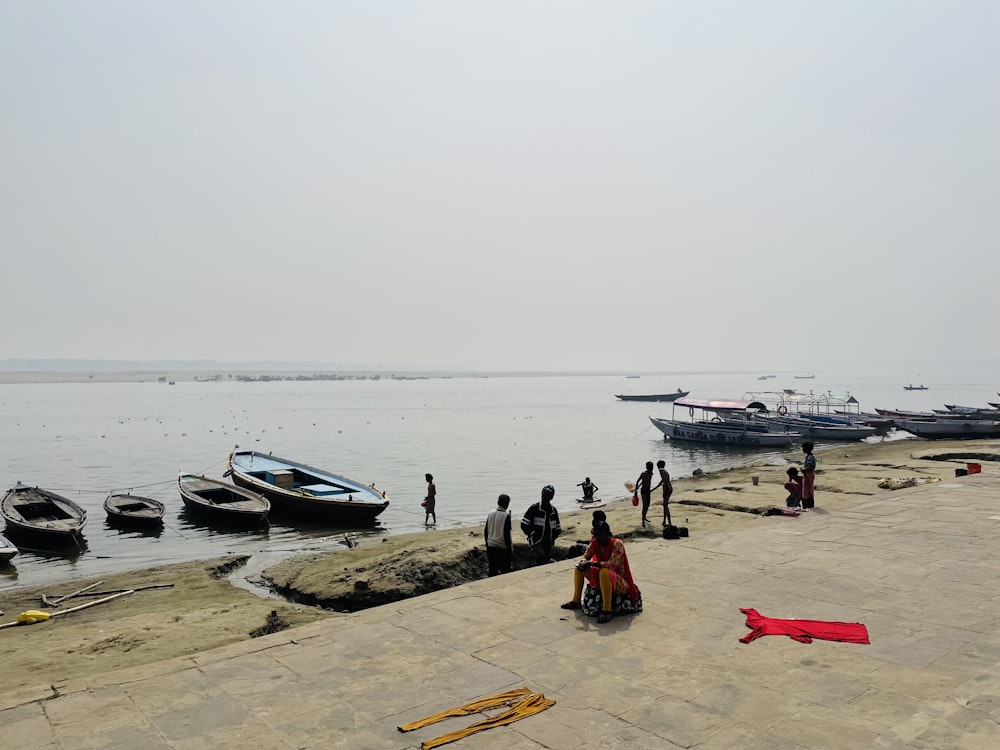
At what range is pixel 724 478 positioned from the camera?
3144cm

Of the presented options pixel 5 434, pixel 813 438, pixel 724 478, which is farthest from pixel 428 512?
pixel 5 434

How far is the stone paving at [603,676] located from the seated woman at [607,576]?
0.20 m

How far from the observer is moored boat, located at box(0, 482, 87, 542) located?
22469 mm

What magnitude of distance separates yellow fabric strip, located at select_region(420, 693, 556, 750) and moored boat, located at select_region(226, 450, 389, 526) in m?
19.8

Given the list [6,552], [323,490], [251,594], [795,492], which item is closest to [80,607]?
[251,594]

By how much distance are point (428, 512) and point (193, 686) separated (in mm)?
18975

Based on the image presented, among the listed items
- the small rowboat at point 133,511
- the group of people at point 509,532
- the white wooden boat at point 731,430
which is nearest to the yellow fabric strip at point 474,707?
the group of people at point 509,532

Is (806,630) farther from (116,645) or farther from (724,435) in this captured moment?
(724,435)

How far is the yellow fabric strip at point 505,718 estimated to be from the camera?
18.4ft

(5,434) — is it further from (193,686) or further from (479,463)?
(193,686)

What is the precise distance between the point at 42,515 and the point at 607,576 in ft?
82.2

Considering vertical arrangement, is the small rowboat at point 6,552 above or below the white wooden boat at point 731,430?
below

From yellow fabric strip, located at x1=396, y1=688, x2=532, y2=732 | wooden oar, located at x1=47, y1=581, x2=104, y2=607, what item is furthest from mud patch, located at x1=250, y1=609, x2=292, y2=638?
wooden oar, located at x1=47, y1=581, x2=104, y2=607

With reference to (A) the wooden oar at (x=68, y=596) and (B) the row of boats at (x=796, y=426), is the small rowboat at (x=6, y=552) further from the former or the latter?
(B) the row of boats at (x=796, y=426)
